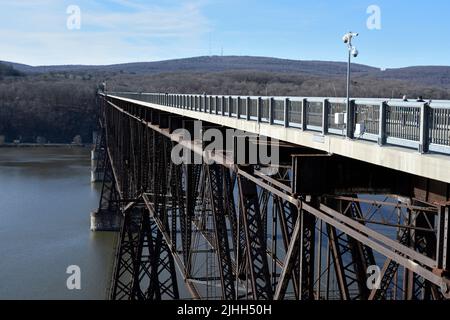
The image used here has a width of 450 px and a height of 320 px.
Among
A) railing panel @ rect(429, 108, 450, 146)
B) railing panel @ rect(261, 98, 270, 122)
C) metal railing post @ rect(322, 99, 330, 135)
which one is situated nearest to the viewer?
railing panel @ rect(429, 108, 450, 146)

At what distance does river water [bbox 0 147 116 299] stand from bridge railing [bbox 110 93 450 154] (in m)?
16.4

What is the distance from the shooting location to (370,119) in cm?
667

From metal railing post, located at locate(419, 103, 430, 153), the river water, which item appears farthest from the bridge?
the river water

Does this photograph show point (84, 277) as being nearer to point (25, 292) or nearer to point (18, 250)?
Result: point (25, 292)

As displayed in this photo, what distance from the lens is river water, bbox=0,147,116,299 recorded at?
81.6 ft

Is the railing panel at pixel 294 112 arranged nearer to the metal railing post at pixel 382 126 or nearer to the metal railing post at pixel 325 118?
the metal railing post at pixel 325 118

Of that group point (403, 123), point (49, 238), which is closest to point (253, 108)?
point (403, 123)

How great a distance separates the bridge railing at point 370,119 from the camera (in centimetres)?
541

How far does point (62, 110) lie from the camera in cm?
9844

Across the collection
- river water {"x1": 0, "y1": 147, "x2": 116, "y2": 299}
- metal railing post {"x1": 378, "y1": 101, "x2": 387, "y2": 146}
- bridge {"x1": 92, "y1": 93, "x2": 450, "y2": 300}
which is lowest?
river water {"x1": 0, "y1": 147, "x2": 116, "y2": 299}

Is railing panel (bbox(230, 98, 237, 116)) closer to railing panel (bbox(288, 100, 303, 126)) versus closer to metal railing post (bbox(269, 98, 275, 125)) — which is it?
metal railing post (bbox(269, 98, 275, 125))

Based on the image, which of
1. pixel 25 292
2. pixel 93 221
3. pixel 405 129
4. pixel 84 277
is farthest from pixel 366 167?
pixel 93 221

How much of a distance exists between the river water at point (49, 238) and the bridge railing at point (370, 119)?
16436 millimetres

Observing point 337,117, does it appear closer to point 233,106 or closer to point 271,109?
point 271,109
